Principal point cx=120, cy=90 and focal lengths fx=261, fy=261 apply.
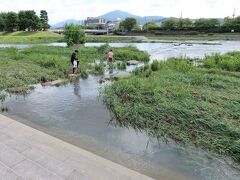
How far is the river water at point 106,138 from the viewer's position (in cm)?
554

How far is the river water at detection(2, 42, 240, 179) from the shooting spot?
18.2 feet

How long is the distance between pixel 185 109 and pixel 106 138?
2626mm

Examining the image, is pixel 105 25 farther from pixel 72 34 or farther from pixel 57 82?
pixel 57 82

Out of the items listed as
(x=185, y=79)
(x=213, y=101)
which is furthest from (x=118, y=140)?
(x=185, y=79)

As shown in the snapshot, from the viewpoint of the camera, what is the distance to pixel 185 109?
7.98 meters

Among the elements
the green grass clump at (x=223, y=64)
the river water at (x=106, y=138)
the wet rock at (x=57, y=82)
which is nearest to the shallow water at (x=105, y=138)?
the river water at (x=106, y=138)

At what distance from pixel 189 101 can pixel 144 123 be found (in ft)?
6.15

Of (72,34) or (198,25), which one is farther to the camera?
(198,25)

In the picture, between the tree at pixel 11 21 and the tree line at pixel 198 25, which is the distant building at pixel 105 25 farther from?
the tree at pixel 11 21

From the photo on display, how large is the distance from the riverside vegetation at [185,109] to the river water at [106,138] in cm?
36

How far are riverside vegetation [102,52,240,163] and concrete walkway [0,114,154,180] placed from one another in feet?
7.74

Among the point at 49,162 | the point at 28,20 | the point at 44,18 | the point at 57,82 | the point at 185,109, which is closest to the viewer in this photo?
the point at 49,162

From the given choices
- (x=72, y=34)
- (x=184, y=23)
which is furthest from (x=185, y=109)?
(x=184, y=23)

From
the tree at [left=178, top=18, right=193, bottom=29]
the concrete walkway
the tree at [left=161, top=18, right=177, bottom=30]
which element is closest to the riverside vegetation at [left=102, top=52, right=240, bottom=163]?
the concrete walkway
